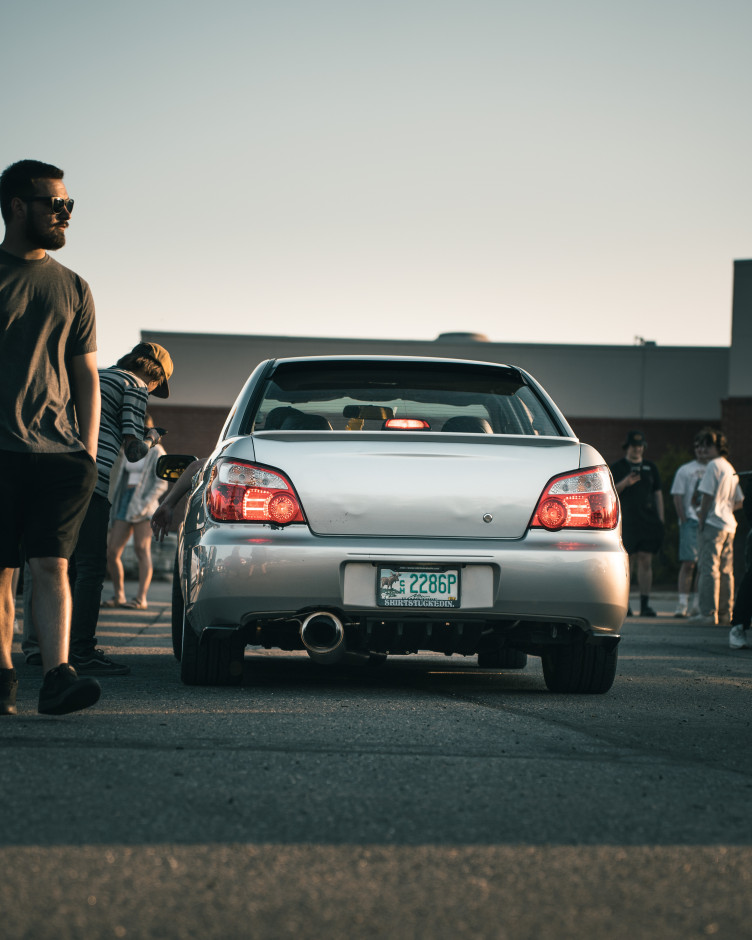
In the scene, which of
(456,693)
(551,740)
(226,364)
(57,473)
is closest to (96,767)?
(57,473)

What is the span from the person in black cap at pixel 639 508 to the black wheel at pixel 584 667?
8.36 m

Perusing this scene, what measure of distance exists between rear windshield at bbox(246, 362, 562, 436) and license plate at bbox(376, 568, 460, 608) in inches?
36.9

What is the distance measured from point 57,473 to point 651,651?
5455 mm

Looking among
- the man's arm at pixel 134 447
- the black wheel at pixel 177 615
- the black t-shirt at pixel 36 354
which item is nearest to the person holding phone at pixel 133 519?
the black wheel at pixel 177 615

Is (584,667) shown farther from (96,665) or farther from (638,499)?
(638,499)

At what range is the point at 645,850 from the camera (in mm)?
3125

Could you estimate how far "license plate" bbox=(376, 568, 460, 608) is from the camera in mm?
5543

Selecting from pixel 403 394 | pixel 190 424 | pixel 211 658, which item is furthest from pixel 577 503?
pixel 190 424

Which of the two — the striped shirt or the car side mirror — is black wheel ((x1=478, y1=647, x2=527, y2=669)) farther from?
the striped shirt

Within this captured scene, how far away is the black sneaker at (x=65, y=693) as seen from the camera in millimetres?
4633

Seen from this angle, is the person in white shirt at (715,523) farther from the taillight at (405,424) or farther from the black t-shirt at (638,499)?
the taillight at (405,424)

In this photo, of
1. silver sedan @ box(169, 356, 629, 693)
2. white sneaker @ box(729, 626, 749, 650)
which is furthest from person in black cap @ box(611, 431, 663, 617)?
silver sedan @ box(169, 356, 629, 693)

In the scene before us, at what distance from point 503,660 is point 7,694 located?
3646mm

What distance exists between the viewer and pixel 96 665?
22.3 ft
